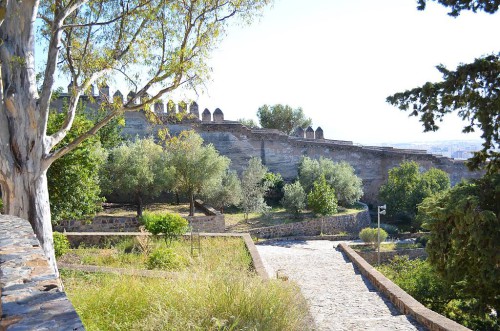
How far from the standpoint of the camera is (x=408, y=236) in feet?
89.6

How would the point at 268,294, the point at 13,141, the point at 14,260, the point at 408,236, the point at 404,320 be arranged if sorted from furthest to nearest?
the point at 408,236, the point at 13,141, the point at 404,320, the point at 268,294, the point at 14,260

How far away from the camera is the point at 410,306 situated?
Answer: 7.64 metres

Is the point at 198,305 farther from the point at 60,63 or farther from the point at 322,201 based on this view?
the point at 322,201

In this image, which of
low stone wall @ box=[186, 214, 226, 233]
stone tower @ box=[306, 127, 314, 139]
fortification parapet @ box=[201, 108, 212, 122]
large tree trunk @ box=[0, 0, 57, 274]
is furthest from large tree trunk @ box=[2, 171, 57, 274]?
stone tower @ box=[306, 127, 314, 139]

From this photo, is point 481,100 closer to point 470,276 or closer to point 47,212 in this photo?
point 470,276

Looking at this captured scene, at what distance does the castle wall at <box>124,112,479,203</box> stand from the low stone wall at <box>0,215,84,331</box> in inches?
1064

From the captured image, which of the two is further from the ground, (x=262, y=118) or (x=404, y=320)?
(x=262, y=118)

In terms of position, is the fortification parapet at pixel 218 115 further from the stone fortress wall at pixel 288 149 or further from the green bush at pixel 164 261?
the green bush at pixel 164 261

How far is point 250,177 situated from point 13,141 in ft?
66.6

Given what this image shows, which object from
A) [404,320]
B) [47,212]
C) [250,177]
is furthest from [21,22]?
[250,177]

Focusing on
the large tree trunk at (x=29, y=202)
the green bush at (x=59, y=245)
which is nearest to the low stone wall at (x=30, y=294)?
the large tree trunk at (x=29, y=202)

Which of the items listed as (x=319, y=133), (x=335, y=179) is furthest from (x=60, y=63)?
(x=319, y=133)

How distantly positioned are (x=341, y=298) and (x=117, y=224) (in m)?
13.0


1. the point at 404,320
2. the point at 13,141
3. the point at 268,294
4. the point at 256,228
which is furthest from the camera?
the point at 256,228
